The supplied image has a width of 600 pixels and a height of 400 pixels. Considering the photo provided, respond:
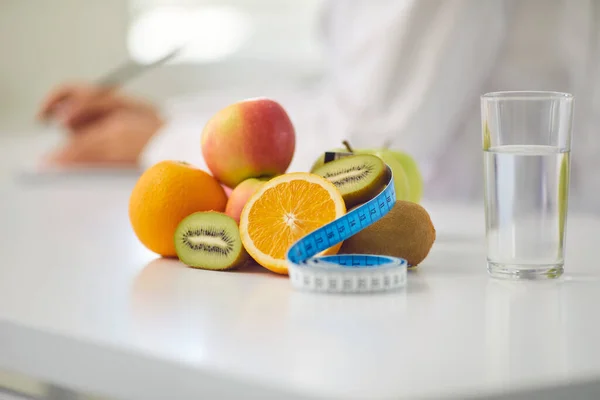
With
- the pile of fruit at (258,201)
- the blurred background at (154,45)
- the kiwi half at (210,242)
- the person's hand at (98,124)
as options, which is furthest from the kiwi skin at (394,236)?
the blurred background at (154,45)

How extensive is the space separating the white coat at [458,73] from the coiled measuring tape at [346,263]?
58cm

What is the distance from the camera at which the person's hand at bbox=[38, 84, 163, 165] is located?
2215mm

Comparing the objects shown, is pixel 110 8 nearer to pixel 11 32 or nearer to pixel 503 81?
pixel 11 32

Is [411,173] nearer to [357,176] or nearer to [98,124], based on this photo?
[357,176]

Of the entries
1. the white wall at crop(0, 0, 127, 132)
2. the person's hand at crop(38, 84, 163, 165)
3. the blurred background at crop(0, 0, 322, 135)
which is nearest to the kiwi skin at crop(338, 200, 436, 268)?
the person's hand at crop(38, 84, 163, 165)

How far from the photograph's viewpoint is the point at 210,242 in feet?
2.89

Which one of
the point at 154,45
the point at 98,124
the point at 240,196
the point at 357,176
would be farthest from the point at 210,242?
the point at 154,45

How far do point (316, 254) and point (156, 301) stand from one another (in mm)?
174

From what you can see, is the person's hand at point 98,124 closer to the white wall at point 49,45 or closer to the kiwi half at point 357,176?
the kiwi half at point 357,176

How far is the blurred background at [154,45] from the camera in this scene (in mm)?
3705

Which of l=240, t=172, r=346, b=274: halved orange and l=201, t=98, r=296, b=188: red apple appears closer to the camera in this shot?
l=240, t=172, r=346, b=274: halved orange

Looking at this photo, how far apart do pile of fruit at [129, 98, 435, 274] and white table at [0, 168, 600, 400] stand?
0.10 feet

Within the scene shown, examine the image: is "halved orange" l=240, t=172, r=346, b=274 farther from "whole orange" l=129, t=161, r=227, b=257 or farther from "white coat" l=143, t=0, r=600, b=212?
"white coat" l=143, t=0, r=600, b=212

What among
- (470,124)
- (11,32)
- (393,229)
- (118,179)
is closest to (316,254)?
(393,229)
